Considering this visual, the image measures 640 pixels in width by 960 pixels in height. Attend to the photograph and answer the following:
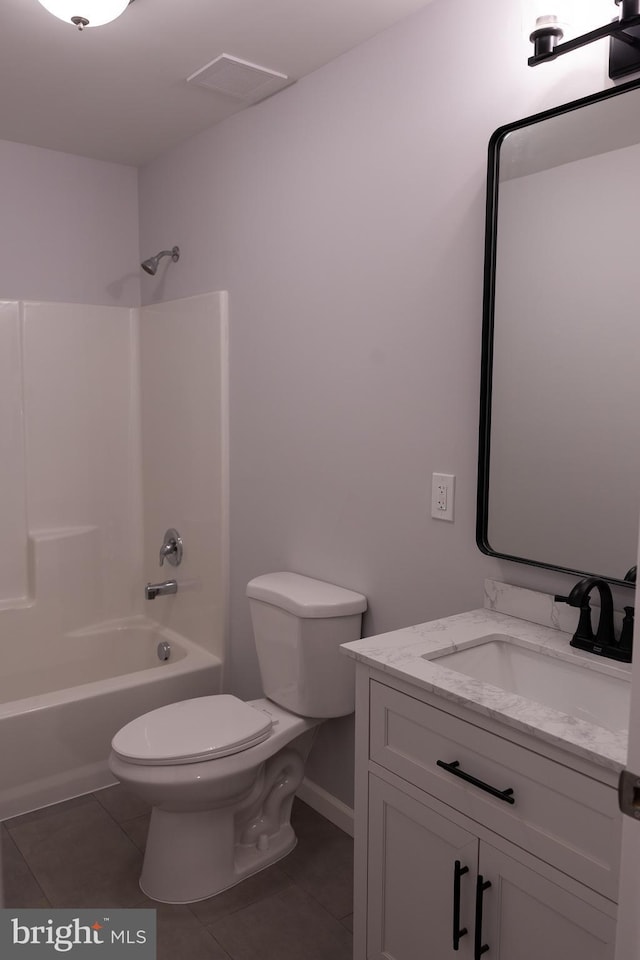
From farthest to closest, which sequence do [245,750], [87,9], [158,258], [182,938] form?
[158,258] < [245,750] < [182,938] < [87,9]

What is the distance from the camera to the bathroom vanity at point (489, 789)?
4.30ft

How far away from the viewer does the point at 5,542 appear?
3.31 metres

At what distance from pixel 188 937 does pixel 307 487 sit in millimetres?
1368

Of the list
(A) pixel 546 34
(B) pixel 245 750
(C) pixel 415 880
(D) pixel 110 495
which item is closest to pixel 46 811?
(B) pixel 245 750

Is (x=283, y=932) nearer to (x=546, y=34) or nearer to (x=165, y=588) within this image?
(x=165, y=588)

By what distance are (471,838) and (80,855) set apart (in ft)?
4.85

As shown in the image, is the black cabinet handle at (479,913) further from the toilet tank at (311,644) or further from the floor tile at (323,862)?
the toilet tank at (311,644)

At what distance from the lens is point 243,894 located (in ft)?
7.41

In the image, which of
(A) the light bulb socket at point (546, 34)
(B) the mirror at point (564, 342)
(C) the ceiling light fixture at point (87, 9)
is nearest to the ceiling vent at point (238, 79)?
(C) the ceiling light fixture at point (87, 9)

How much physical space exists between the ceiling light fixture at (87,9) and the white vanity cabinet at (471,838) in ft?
5.52

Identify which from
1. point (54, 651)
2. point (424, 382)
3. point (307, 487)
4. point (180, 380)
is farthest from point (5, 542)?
point (424, 382)

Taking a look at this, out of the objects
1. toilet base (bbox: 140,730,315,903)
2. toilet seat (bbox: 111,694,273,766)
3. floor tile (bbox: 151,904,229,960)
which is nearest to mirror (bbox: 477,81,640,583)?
toilet seat (bbox: 111,694,273,766)

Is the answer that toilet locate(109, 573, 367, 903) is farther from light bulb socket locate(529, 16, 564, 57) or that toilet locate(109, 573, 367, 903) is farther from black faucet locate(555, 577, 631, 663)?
light bulb socket locate(529, 16, 564, 57)

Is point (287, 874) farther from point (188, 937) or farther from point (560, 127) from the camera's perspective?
point (560, 127)
